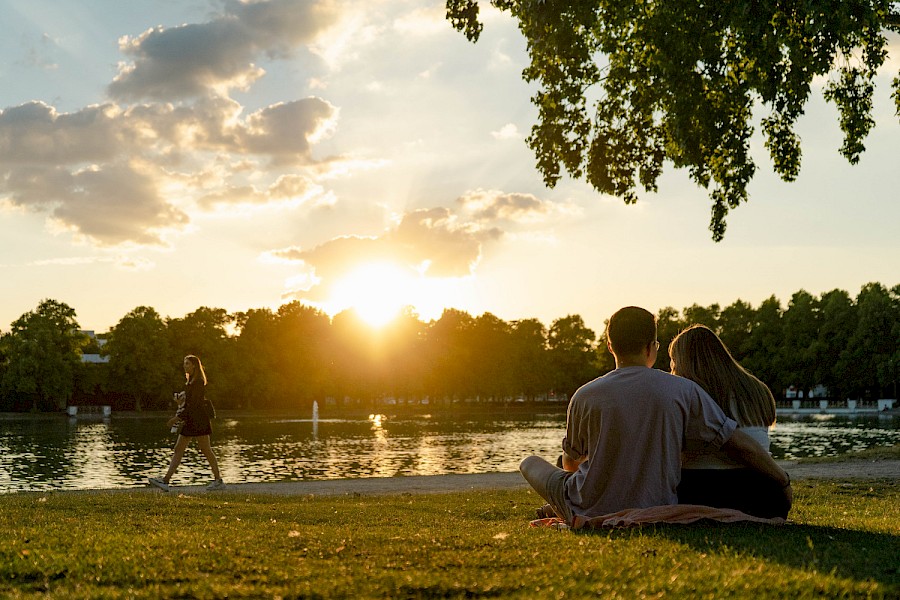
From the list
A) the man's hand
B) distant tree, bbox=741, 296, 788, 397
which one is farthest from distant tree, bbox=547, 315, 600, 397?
the man's hand

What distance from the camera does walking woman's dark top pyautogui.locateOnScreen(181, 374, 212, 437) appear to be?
48.6ft

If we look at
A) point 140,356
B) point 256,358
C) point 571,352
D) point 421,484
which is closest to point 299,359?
point 256,358

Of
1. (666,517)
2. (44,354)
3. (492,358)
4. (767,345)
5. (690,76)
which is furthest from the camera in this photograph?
(492,358)

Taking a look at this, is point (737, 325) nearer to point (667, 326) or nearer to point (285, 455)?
point (667, 326)

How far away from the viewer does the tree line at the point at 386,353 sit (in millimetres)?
82188

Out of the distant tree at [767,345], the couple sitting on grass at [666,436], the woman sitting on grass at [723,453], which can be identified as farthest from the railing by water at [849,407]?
the couple sitting on grass at [666,436]

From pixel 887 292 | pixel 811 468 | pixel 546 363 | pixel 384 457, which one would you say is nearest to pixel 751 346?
pixel 887 292

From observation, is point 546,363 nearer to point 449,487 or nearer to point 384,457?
point 384,457

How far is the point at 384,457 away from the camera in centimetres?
3006

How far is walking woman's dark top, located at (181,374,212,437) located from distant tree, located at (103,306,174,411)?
73271 millimetres

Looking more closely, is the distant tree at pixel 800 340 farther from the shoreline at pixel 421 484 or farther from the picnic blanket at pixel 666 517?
the picnic blanket at pixel 666 517

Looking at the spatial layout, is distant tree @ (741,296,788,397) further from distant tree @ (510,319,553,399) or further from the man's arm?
the man's arm

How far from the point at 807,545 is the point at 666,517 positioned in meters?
0.97

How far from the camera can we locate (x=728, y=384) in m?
6.12
